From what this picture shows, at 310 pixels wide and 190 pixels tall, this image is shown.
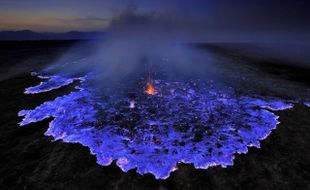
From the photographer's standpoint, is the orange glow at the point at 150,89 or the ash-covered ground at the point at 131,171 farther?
the orange glow at the point at 150,89

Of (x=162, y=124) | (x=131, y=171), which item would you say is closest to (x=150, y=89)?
(x=162, y=124)

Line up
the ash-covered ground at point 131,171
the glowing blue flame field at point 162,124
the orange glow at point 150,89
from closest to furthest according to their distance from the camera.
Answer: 1. the ash-covered ground at point 131,171
2. the glowing blue flame field at point 162,124
3. the orange glow at point 150,89

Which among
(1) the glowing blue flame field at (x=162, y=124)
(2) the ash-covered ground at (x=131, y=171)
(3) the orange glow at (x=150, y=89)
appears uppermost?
(3) the orange glow at (x=150, y=89)

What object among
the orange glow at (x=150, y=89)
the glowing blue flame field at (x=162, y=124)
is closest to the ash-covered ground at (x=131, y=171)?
the glowing blue flame field at (x=162, y=124)


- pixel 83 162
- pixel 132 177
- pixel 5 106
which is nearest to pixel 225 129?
pixel 132 177

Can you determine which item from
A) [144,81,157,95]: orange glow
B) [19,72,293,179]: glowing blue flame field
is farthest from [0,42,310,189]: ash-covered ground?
[144,81,157,95]: orange glow

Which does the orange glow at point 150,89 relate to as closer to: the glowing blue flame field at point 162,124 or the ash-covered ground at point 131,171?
the glowing blue flame field at point 162,124

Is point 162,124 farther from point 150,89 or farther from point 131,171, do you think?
point 150,89

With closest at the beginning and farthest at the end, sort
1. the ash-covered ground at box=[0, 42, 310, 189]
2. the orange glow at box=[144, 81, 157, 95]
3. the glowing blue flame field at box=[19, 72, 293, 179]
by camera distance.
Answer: the ash-covered ground at box=[0, 42, 310, 189]
the glowing blue flame field at box=[19, 72, 293, 179]
the orange glow at box=[144, 81, 157, 95]

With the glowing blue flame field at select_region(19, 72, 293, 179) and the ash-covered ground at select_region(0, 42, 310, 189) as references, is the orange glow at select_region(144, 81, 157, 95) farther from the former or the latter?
the ash-covered ground at select_region(0, 42, 310, 189)
